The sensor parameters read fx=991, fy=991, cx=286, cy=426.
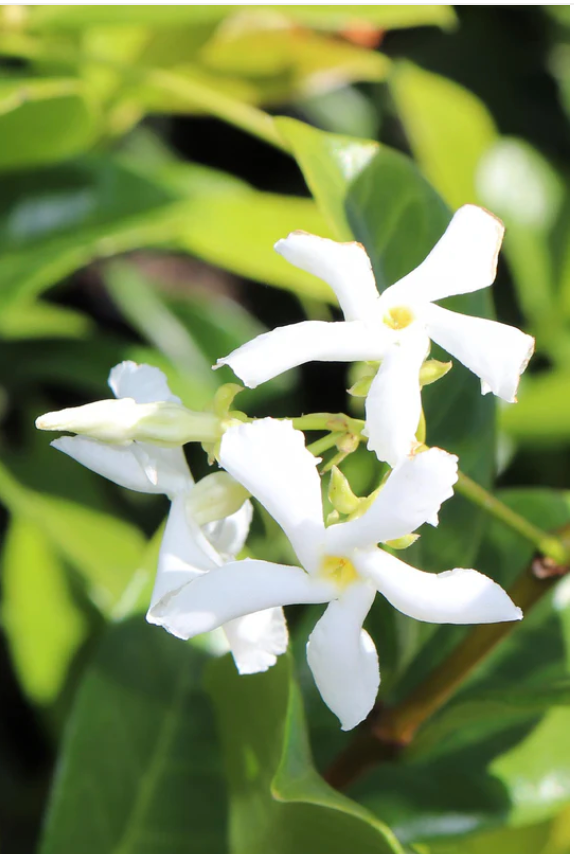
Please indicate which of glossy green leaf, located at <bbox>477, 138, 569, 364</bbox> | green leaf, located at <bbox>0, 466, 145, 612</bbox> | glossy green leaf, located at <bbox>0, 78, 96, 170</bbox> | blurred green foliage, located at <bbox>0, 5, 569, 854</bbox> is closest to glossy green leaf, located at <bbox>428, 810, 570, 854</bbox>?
blurred green foliage, located at <bbox>0, 5, 569, 854</bbox>

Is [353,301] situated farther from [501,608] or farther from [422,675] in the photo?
[422,675]

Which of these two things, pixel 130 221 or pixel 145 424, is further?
pixel 130 221

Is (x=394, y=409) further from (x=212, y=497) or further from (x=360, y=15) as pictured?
(x=360, y=15)

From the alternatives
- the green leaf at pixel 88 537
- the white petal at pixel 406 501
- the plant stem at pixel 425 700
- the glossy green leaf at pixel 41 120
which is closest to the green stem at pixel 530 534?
the plant stem at pixel 425 700

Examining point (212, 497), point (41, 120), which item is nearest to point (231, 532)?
point (212, 497)

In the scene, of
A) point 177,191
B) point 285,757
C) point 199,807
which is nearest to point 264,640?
point 285,757

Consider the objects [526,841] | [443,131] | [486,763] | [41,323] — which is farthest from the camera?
[443,131]

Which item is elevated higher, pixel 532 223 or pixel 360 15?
pixel 360 15
